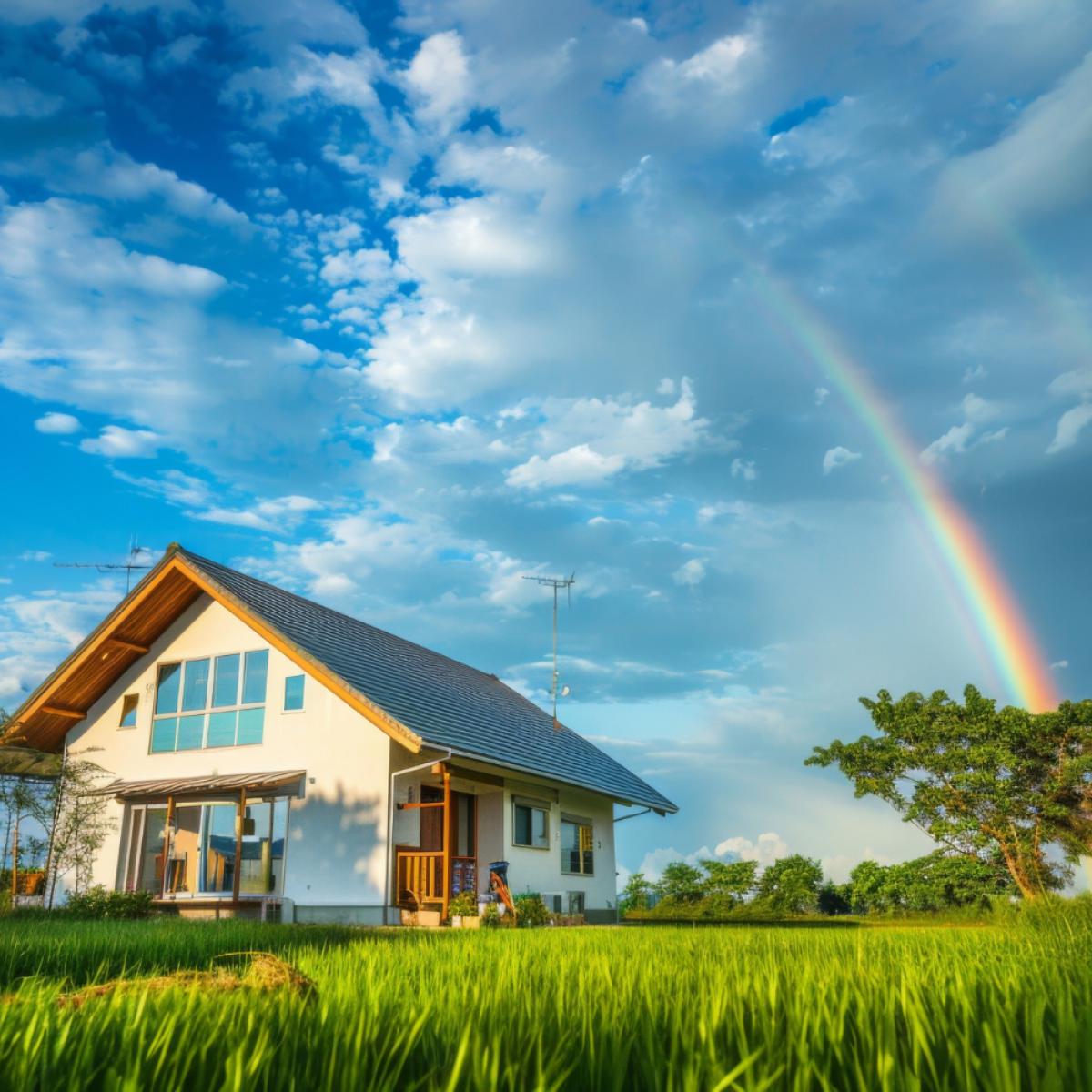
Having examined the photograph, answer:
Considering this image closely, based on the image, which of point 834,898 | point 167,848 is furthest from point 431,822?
point 834,898

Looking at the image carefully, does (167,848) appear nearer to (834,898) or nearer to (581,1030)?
(834,898)

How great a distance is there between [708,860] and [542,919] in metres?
8.62

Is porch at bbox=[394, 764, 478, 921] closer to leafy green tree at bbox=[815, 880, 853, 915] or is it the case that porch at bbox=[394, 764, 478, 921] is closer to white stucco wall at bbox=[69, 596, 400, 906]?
white stucco wall at bbox=[69, 596, 400, 906]

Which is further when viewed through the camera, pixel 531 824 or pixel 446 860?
pixel 531 824

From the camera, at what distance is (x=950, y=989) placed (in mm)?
2736

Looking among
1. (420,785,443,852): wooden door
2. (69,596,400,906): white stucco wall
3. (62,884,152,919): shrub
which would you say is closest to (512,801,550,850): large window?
(420,785,443,852): wooden door

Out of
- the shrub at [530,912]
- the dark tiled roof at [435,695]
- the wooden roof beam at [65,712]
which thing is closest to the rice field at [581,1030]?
the dark tiled roof at [435,695]

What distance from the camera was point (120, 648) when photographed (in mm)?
19156

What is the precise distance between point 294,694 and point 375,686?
1912 mm

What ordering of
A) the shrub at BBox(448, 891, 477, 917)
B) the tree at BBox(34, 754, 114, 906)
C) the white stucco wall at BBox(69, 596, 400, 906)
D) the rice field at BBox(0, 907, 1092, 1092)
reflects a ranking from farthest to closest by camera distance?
the tree at BBox(34, 754, 114, 906) < the white stucco wall at BBox(69, 596, 400, 906) < the shrub at BBox(448, 891, 477, 917) < the rice field at BBox(0, 907, 1092, 1092)

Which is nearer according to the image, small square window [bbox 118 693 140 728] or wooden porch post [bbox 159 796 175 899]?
wooden porch post [bbox 159 796 175 899]

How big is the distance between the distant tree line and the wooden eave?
12267 millimetres

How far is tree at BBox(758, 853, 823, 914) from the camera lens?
2209cm

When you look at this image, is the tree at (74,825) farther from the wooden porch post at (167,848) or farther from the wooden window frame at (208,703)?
the wooden porch post at (167,848)
